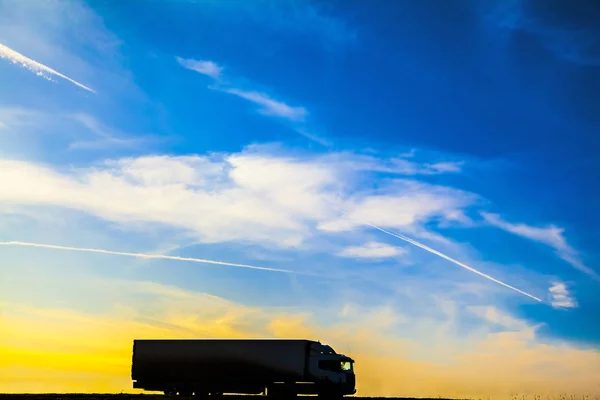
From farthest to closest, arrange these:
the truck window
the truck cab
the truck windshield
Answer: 1. the truck windshield
2. the truck window
3. the truck cab

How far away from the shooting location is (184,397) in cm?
4069

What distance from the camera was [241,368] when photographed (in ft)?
131

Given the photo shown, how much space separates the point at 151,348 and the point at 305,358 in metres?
11.2

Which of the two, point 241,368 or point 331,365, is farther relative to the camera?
point 241,368

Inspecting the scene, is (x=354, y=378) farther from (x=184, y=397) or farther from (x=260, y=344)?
(x=184, y=397)

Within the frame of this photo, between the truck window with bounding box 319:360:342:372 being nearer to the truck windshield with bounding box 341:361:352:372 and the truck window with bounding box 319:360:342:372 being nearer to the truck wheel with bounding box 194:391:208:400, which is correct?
the truck windshield with bounding box 341:361:352:372

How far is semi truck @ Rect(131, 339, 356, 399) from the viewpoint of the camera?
38281 millimetres

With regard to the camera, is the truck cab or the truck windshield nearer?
the truck cab

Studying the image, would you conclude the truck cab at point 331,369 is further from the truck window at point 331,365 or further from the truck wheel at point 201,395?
the truck wheel at point 201,395

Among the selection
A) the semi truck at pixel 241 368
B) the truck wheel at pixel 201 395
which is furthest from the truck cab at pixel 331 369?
the truck wheel at pixel 201 395

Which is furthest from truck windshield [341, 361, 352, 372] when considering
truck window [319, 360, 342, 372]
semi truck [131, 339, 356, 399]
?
truck window [319, 360, 342, 372]

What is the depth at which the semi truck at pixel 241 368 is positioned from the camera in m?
38.3

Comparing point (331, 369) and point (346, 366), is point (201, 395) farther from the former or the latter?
point (346, 366)

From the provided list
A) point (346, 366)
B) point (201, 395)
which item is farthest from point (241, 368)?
point (346, 366)
